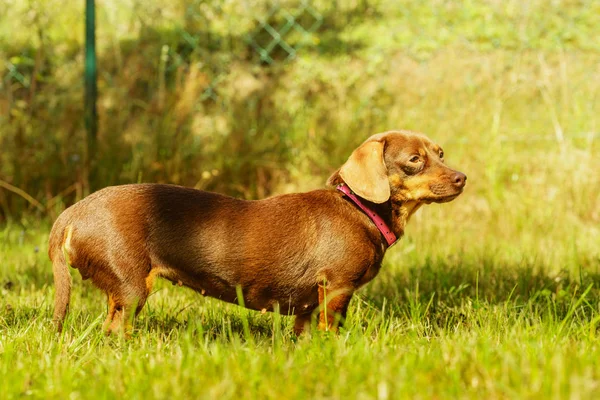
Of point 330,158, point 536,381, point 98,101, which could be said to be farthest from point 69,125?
point 536,381

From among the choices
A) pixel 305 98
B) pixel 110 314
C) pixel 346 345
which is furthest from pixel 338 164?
pixel 346 345

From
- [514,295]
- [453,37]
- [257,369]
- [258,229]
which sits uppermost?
[453,37]

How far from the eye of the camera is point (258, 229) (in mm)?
3102

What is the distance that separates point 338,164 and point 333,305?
10.0 feet

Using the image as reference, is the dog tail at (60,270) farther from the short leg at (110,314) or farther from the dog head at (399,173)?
the dog head at (399,173)

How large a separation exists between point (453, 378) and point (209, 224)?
4.24 ft

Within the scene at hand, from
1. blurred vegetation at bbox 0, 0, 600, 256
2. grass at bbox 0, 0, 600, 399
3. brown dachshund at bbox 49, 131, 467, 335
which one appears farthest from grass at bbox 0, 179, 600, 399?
blurred vegetation at bbox 0, 0, 600, 256

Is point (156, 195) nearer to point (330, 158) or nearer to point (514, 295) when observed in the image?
point (514, 295)

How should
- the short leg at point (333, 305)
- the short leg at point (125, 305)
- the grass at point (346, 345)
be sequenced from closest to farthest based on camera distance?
the grass at point (346, 345) < the short leg at point (125, 305) < the short leg at point (333, 305)

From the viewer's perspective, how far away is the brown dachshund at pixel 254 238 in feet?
9.74

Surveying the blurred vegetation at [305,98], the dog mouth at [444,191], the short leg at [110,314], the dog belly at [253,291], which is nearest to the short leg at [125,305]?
the short leg at [110,314]

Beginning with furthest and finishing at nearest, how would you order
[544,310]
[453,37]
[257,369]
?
[453,37]
[544,310]
[257,369]

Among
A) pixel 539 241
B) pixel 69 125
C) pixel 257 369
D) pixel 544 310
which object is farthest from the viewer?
pixel 69 125

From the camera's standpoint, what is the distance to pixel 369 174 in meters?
3.13
